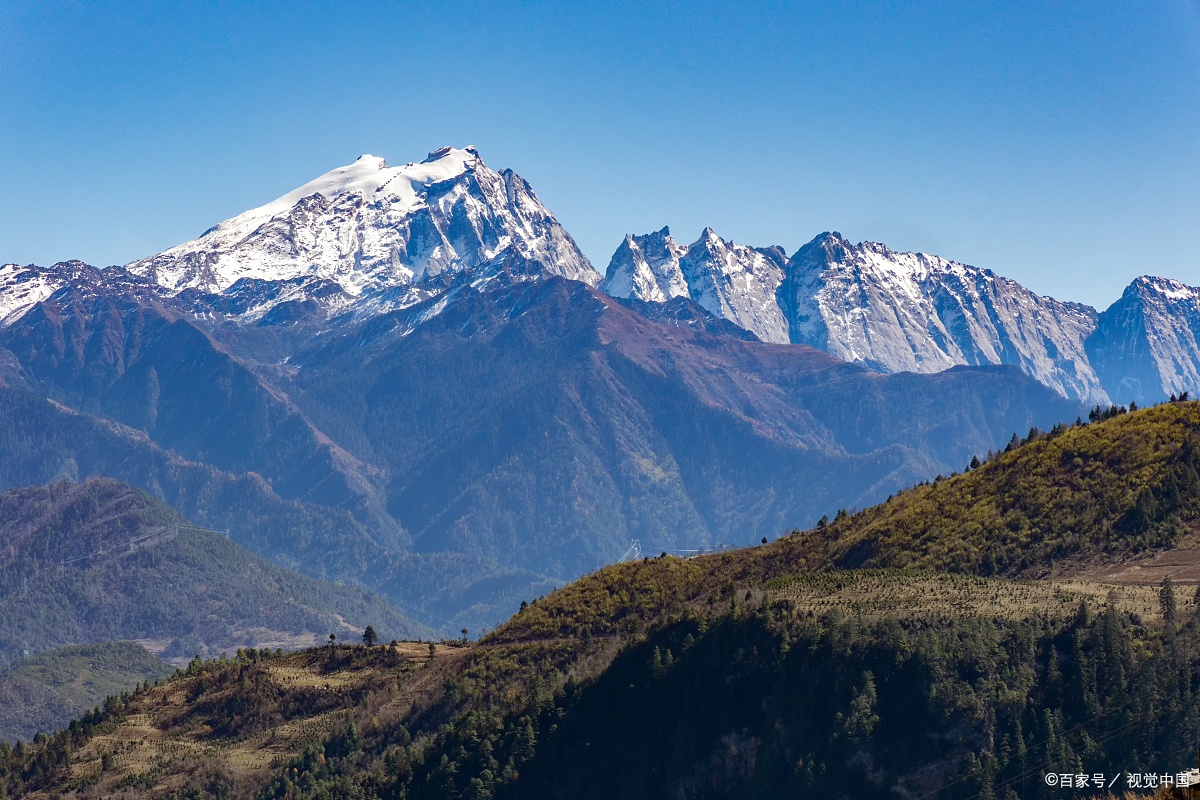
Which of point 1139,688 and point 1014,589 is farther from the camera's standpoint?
point 1014,589

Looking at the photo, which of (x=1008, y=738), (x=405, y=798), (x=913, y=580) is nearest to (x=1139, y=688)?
(x=1008, y=738)

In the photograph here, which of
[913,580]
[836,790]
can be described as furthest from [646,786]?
[913,580]

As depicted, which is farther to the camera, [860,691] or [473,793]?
[473,793]

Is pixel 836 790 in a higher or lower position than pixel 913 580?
lower

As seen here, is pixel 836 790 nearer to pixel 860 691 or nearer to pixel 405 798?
pixel 860 691

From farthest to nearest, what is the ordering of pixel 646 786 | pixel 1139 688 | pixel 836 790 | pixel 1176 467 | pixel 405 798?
pixel 1176 467, pixel 405 798, pixel 646 786, pixel 836 790, pixel 1139 688

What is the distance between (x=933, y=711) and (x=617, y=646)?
62232 millimetres

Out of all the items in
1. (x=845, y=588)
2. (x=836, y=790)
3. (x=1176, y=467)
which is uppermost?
(x=1176, y=467)

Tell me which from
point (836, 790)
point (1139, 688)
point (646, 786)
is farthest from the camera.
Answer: point (646, 786)

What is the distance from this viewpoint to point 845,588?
18738cm

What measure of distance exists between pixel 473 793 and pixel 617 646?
3208 centimetres

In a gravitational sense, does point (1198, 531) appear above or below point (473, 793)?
above

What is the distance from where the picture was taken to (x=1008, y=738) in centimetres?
14012

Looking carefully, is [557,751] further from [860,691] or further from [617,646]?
[860,691]
